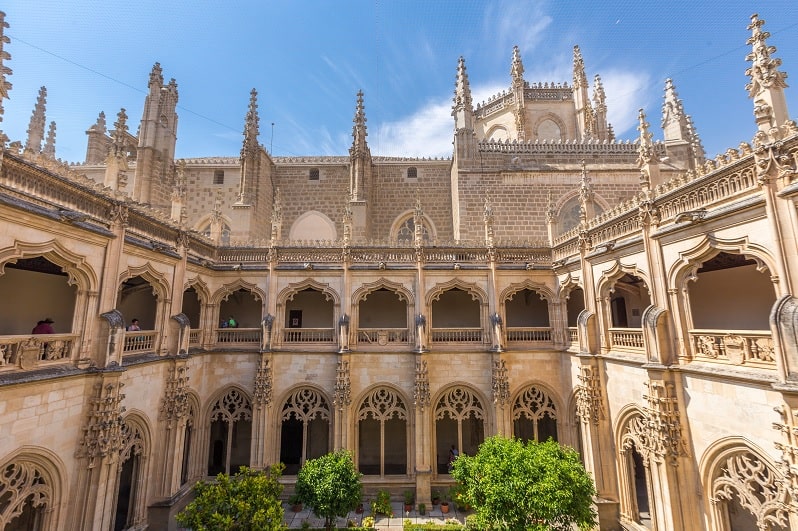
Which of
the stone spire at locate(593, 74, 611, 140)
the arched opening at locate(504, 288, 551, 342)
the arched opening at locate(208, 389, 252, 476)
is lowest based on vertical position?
the arched opening at locate(208, 389, 252, 476)

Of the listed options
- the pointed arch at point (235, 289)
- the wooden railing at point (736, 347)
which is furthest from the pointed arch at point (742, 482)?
the pointed arch at point (235, 289)

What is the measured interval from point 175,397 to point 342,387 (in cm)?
625

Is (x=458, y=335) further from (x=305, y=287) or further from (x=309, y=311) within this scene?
(x=309, y=311)

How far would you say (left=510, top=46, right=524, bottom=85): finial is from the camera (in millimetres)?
30062

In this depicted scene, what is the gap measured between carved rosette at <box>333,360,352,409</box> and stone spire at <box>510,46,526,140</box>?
21.4 metres

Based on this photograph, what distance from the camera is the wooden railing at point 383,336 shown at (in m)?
17.1

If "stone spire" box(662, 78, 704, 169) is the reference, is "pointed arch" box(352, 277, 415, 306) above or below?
below

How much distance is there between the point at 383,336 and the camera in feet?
56.2

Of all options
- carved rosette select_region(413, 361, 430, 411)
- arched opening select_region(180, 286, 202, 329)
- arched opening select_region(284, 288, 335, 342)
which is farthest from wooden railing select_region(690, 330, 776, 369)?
arched opening select_region(180, 286, 202, 329)

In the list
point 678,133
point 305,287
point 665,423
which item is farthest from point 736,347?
point 678,133

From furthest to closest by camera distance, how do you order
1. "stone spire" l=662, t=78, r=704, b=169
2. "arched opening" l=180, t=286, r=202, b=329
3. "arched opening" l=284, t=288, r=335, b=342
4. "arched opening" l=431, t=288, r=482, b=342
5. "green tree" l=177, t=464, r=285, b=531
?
"stone spire" l=662, t=78, r=704, b=169 → "arched opening" l=431, t=288, r=482, b=342 → "arched opening" l=284, t=288, r=335, b=342 → "arched opening" l=180, t=286, r=202, b=329 → "green tree" l=177, t=464, r=285, b=531

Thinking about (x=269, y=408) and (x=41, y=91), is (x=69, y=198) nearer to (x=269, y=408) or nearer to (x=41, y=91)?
(x=269, y=408)

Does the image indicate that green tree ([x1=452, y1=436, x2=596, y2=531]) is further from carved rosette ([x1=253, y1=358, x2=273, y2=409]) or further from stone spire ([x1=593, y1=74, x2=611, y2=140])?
stone spire ([x1=593, y1=74, x2=611, y2=140])

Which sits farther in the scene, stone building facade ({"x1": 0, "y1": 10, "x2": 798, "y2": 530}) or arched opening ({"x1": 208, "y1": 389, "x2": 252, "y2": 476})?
arched opening ({"x1": 208, "y1": 389, "x2": 252, "y2": 476})
